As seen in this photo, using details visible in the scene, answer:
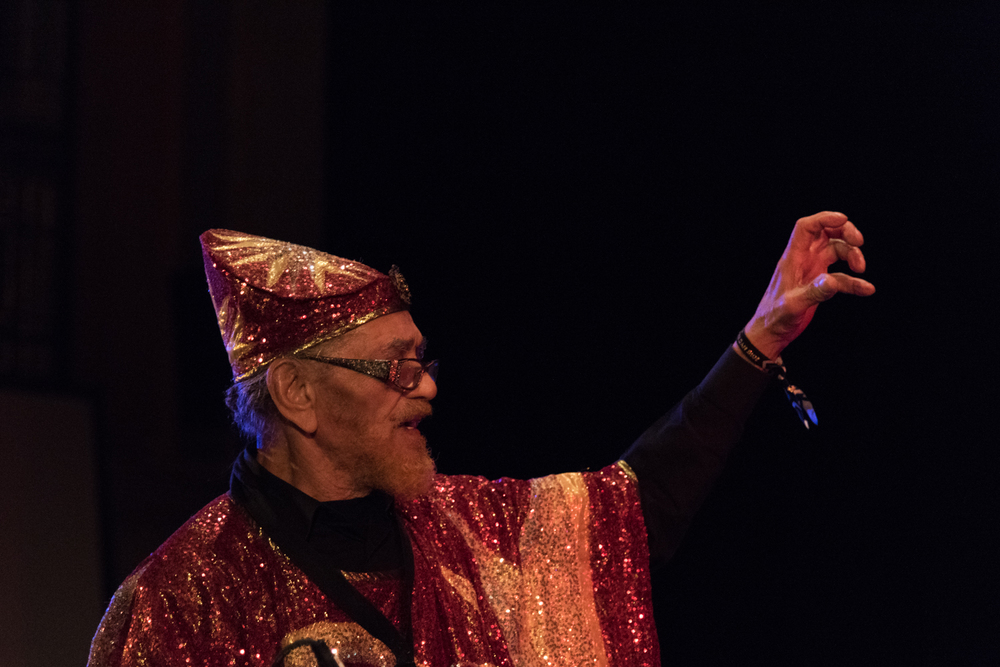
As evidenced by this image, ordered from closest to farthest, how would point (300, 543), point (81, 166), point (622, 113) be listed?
point (300, 543)
point (622, 113)
point (81, 166)

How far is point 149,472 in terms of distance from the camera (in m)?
2.79

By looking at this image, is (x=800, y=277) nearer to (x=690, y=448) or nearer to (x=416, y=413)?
(x=690, y=448)

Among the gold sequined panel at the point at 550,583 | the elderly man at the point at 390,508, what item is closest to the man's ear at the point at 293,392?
the elderly man at the point at 390,508

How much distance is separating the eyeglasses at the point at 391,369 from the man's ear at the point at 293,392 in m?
0.05

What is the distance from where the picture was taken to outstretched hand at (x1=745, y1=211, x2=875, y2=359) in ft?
5.51

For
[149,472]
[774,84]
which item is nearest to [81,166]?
[149,472]

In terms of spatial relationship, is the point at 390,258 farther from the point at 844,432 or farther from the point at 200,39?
the point at 844,432

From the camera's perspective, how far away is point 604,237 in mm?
2451

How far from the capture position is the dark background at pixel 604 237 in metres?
2.04

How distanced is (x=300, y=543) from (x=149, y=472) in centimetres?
131

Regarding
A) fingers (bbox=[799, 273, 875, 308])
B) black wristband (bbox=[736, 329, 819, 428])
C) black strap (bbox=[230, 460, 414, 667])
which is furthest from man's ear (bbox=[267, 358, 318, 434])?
fingers (bbox=[799, 273, 875, 308])

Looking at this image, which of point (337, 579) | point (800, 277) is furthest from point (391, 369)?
point (800, 277)

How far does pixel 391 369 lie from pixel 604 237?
91 cm

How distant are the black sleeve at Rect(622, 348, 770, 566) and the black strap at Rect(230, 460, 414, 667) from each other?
0.50m
